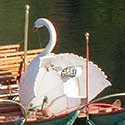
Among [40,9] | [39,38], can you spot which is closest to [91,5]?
[40,9]

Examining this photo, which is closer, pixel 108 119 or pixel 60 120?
pixel 60 120

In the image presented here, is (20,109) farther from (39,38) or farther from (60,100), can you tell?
(39,38)


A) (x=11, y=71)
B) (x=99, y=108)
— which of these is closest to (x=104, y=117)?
(x=99, y=108)

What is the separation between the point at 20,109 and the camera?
18.5 metres

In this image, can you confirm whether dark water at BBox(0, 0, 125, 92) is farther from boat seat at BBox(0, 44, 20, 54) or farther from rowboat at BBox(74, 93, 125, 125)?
rowboat at BBox(74, 93, 125, 125)

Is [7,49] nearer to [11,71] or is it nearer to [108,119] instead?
[11,71]

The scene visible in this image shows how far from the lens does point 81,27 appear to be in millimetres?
39062

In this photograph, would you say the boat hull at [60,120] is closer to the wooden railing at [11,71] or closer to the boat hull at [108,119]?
the boat hull at [108,119]

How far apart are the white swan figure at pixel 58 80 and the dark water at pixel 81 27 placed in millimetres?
6243

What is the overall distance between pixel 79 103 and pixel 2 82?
279 centimetres

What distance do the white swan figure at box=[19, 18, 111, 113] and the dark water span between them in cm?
624

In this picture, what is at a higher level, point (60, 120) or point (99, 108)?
point (99, 108)

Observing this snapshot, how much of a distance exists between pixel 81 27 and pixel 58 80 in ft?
68.9

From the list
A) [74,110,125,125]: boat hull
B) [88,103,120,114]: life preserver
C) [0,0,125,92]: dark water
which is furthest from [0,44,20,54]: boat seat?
[0,0,125,92]: dark water
